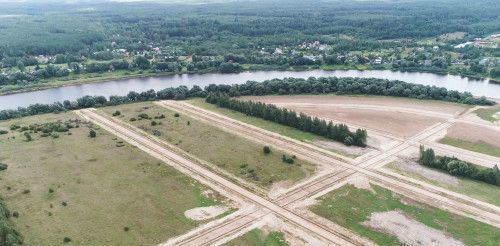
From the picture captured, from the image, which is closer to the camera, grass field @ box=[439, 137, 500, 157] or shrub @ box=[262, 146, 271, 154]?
shrub @ box=[262, 146, 271, 154]

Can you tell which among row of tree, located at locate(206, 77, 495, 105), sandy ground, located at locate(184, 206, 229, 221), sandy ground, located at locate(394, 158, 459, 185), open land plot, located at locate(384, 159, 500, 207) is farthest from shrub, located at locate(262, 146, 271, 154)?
row of tree, located at locate(206, 77, 495, 105)

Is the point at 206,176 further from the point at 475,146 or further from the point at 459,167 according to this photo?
the point at 475,146

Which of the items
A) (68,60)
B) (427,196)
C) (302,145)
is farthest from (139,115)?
(68,60)

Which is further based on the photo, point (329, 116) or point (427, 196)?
point (329, 116)

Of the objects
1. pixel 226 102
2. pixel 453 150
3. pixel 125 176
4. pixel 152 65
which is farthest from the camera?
pixel 152 65

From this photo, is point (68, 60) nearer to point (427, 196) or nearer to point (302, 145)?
point (302, 145)

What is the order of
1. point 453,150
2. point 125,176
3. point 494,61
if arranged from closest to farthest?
1. point 125,176
2. point 453,150
3. point 494,61

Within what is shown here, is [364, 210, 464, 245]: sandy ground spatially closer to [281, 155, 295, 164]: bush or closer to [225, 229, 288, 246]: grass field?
A: [225, 229, 288, 246]: grass field
